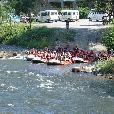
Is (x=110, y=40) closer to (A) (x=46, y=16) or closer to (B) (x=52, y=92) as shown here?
(B) (x=52, y=92)

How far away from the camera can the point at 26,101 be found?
37562 millimetres

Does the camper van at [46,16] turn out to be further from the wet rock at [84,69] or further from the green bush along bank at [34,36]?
the wet rock at [84,69]

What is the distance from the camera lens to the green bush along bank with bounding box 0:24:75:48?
2645 inches

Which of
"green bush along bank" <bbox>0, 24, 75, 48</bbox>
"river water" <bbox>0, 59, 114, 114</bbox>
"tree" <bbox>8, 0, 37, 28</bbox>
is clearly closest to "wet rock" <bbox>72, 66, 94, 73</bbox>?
"river water" <bbox>0, 59, 114, 114</bbox>

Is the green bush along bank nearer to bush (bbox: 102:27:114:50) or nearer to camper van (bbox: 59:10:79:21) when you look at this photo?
bush (bbox: 102:27:114:50)

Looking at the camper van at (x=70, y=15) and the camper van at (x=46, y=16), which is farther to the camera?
the camper van at (x=70, y=15)

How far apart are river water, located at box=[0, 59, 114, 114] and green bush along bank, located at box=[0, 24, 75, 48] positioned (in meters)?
15.0

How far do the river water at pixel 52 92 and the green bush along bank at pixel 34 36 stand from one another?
1500 cm

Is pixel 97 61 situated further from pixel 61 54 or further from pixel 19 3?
pixel 19 3

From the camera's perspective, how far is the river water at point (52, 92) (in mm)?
35344

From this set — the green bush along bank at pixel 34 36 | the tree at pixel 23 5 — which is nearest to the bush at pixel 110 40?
the green bush along bank at pixel 34 36

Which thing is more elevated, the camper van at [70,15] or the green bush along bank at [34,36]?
the camper van at [70,15]

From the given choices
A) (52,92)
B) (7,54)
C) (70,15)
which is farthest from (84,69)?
(70,15)

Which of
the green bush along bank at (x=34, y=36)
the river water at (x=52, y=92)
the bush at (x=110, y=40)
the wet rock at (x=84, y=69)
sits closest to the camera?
the river water at (x=52, y=92)
